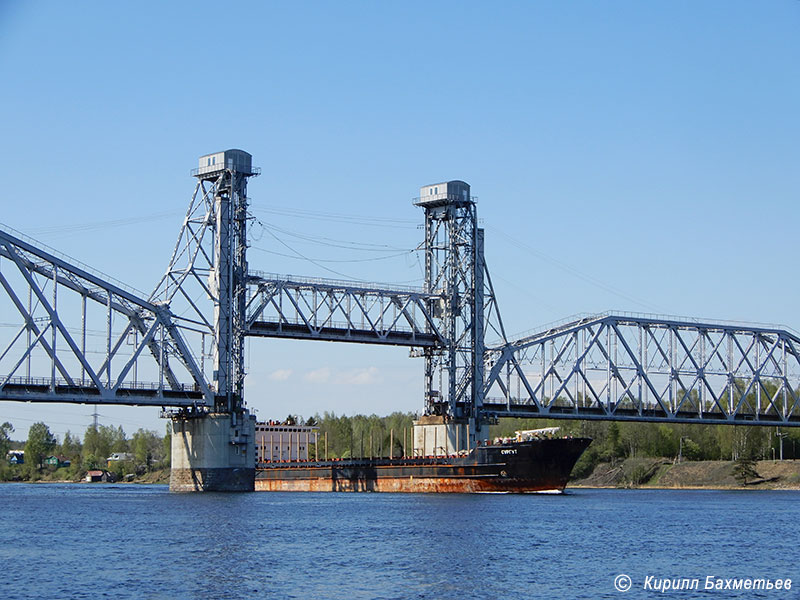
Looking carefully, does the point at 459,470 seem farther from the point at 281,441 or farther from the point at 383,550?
the point at 383,550

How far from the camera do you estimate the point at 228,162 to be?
10406 centimetres

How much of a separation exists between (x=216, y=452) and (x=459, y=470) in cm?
2007

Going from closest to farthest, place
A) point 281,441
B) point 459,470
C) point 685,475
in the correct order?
point 459,470, point 281,441, point 685,475

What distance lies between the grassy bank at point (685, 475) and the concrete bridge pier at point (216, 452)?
6562cm

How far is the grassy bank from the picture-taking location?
475 feet

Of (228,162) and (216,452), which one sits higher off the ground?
(228,162)

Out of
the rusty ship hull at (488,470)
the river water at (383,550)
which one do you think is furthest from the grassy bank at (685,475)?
the river water at (383,550)
